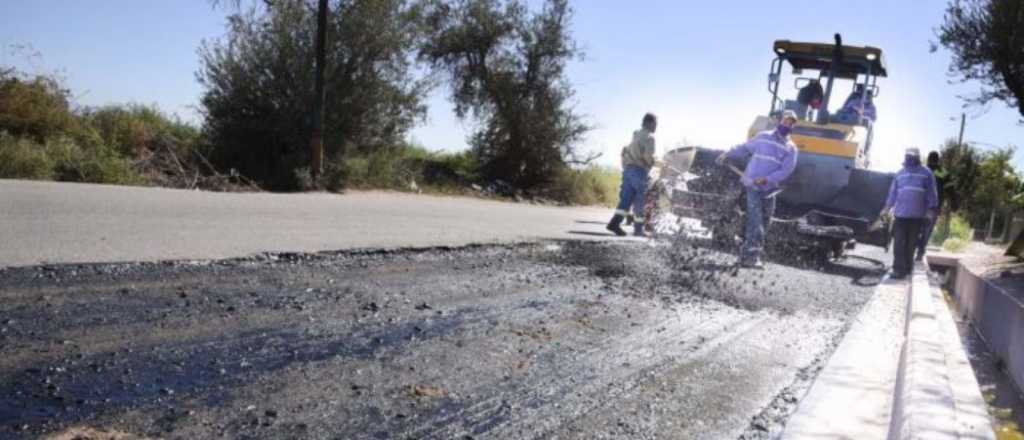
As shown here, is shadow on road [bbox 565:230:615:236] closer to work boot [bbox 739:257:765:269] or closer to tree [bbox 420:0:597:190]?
work boot [bbox 739:257:765:269]

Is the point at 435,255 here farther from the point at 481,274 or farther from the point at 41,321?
the point at 41,321

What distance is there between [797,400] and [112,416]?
285 centimetres

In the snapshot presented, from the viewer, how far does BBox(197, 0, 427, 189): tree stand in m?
15.6

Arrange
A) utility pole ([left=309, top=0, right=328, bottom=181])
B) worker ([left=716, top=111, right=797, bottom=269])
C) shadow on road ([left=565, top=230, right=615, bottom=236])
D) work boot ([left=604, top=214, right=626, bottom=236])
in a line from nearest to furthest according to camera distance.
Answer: worker ([left=716, top=111, right=797, bottom=269])
shadow on road ([left=565, top=230, right=615, bottom=236])
work boot ([left=604, top=214, right=626, bottom=236])
utility pole ([left=309, top=0, right=328, bottom=181])

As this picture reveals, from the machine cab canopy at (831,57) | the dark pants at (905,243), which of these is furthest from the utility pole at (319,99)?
the dark pants at (905,243)

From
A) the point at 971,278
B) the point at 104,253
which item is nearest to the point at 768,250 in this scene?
the point at 971,278

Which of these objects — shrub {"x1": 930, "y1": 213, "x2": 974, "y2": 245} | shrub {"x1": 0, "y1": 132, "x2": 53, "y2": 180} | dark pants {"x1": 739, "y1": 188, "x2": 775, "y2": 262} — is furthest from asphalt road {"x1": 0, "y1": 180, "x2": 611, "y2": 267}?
shrub {"x1": 930, "y1": 213, "x2": 974, "y2": 245}

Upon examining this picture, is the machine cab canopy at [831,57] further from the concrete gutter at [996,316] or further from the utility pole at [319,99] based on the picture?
the utility pole at [319,99]

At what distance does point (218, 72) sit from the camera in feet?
50.8

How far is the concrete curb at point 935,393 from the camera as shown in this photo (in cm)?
284

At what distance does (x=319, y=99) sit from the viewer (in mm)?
15047

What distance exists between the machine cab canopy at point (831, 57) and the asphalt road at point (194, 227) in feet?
14.3

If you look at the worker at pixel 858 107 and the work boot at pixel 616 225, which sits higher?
the worker at pixel 858 107

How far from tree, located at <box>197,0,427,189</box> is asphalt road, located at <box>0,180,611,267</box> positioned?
4.53 metres
